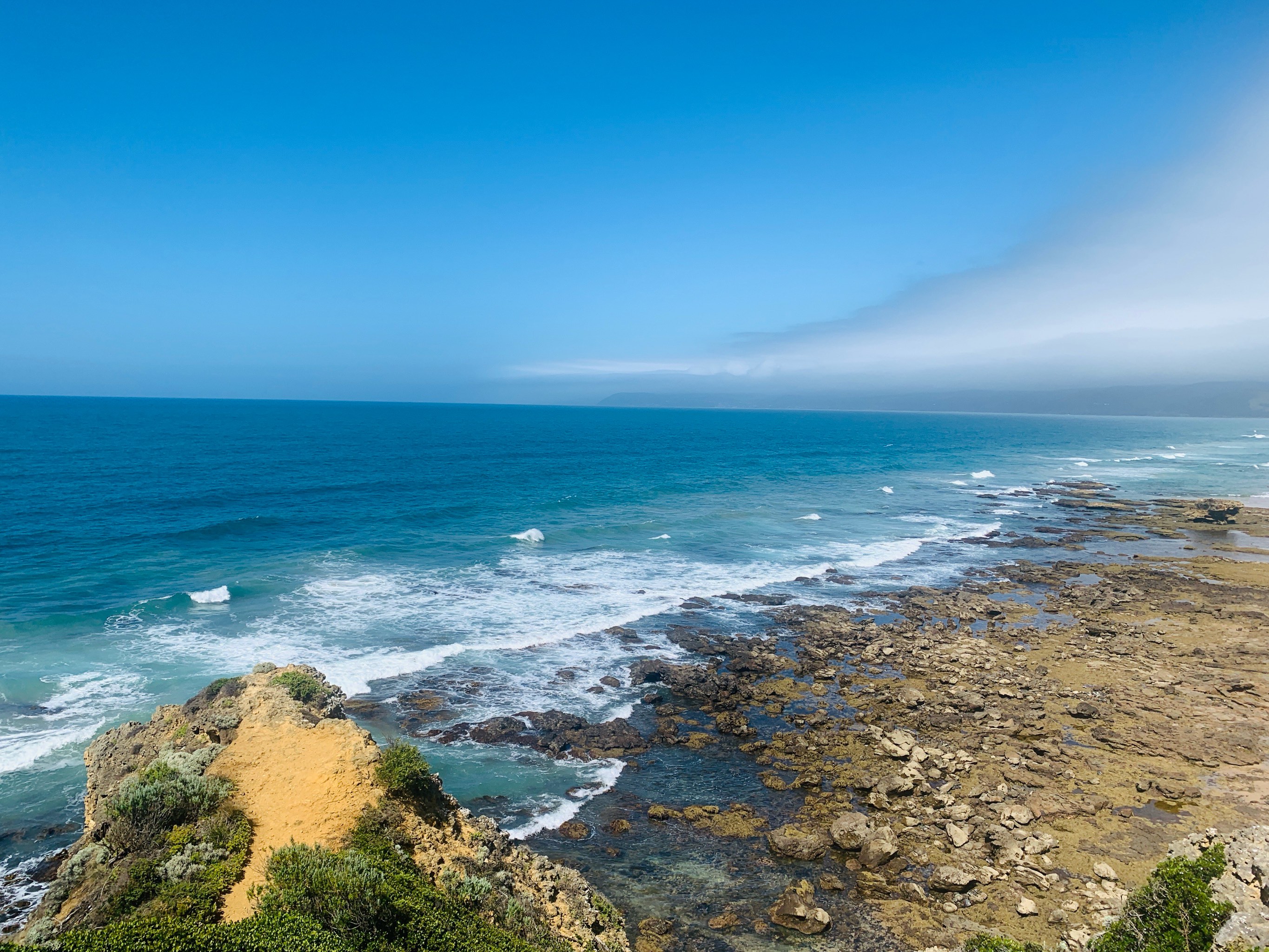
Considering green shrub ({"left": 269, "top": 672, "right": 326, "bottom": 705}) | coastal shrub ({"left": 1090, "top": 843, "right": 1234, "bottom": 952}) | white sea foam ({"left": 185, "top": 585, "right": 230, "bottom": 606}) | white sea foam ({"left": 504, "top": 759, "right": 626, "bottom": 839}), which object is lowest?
white sea foam ({"left": 504, "top": 759, "right": 626, "bottom": 839})

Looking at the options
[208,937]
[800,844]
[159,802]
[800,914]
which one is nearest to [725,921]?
[800,914]

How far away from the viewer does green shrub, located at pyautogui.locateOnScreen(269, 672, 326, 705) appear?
51.0 ft

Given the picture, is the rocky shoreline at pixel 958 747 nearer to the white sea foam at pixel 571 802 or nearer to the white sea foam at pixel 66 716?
the white sea foam at pixel 571 802

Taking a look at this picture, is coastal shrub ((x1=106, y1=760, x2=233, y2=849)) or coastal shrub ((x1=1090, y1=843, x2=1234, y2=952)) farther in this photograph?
coastal shrub ((x1=106, y1=760, x2=233, y2=849))

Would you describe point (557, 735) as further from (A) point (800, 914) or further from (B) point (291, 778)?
(B) point (291, 778)

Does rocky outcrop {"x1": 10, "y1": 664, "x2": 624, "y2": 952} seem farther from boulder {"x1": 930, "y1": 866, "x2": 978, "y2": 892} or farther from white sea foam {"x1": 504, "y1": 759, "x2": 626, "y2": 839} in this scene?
boulder {"x1": 930, "y1": 866, "x2": 978, "y2": 892}

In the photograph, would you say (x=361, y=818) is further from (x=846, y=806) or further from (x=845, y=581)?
(x=845, y=581)

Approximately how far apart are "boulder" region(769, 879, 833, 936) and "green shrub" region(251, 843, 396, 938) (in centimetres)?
864

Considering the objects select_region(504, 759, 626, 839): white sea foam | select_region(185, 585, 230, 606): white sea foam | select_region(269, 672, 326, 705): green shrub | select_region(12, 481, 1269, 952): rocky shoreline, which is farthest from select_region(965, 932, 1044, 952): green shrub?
select_region(185, 585, 230, 606): white sea foam

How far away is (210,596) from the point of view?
3206 centimetres

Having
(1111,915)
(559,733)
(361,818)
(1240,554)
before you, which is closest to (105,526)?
(559,733)

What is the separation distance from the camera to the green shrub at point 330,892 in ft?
27.1

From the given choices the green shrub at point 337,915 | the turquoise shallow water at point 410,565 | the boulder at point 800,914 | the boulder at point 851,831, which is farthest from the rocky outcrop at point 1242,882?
the turquoise shallow water at point 410,565

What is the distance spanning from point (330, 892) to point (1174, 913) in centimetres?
1275
